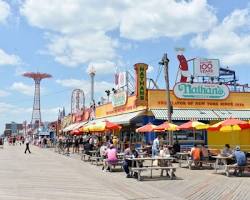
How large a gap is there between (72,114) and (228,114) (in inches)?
1439

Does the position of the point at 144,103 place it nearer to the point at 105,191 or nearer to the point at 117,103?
the point at 117,103

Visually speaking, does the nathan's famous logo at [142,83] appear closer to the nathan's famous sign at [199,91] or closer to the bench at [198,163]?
the nathan's famous sign at [199,91]

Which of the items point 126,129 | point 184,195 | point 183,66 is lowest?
point 184,195

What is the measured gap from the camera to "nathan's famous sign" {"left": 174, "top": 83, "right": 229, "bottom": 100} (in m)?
32.9

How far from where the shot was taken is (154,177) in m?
17.5

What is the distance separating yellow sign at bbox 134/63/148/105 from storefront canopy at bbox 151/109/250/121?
1062 mm

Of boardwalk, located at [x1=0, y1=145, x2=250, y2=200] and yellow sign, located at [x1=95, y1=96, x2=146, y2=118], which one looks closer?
boardwalk, located at [x1=0, y1=145, x2=250, y2=200]

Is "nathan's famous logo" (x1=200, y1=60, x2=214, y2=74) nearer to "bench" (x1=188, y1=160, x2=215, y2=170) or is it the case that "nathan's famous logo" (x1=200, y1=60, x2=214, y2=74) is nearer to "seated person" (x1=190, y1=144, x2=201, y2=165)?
"bench" (x1=188, y1=160, x2=215, y2=170)

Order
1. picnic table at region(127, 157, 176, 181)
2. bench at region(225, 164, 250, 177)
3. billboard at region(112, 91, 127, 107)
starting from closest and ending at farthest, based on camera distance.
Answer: picnic table at region(127, 157, 176, 181)
bench at region(225, 164, 250, 177)
billboard at region(112, 91, 127, 107)

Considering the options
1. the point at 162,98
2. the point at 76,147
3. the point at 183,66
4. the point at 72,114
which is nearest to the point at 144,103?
the point at 162,98

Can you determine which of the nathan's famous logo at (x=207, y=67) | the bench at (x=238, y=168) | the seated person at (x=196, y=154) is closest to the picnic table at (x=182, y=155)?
the seated person at (x=196, y=154)

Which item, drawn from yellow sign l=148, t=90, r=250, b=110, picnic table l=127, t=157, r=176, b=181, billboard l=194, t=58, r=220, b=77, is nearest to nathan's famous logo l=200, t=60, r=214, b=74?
billboard l=194, t=58, r=220, b=77

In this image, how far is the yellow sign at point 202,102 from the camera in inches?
1264

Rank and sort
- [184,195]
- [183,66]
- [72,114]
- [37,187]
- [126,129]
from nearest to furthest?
[184,195] → [37,187] → [183,66] → [126,129] → [72,114]
